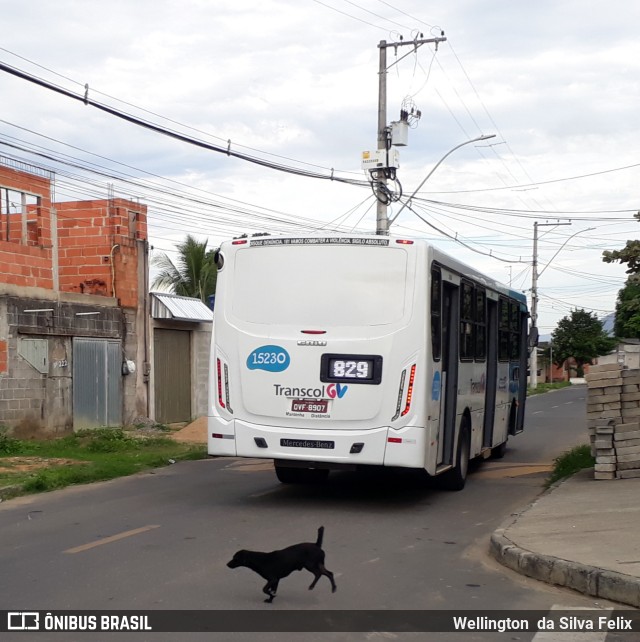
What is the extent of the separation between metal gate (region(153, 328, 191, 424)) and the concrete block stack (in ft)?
46.0

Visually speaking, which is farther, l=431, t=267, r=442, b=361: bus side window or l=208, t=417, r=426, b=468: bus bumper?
l=431, t=267, r=442, b=361: bus side window

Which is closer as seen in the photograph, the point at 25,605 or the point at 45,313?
the point at 25,605

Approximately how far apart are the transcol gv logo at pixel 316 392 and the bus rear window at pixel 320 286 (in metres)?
0.75

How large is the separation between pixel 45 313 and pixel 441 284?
10920 mm

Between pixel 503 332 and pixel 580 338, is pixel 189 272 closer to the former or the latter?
pixel 503 332

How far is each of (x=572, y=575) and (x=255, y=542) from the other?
10.2 feet

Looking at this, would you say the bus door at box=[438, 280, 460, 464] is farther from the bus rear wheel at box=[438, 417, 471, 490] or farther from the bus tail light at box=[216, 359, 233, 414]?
the bus tail light at box=[216, 359, 233, 414]

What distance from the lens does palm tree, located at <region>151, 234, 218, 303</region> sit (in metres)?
39.6

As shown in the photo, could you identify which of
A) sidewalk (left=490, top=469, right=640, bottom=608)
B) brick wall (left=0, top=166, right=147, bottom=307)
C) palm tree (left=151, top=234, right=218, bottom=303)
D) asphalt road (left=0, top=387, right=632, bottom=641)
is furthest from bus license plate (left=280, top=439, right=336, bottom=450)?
palm tree (left=151, top=234, right=218, bottom=303)

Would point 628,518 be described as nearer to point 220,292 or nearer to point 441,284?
point 441,284

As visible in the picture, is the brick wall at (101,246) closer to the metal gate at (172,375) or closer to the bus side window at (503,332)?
the metal gate at (172,375)

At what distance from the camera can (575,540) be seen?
8.45 metres

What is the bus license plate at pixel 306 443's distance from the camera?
10.9 m

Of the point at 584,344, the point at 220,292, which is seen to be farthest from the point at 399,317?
the point at 584,344
